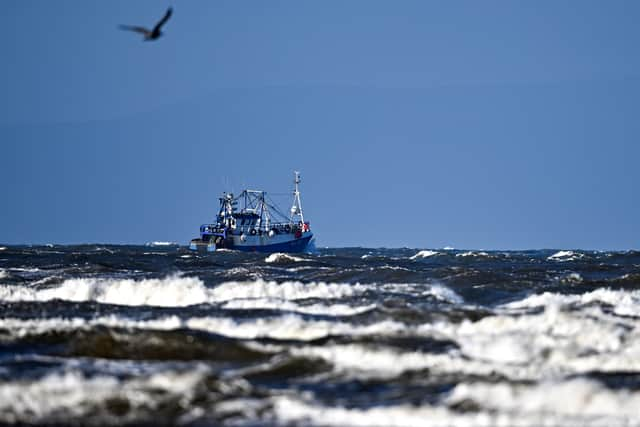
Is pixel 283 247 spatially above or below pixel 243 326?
above

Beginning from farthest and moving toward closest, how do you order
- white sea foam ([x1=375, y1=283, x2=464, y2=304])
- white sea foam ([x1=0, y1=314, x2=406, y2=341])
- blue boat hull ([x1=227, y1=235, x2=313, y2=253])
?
blue boat hull ([x1=227, y1=235, x2=313, y2=253]) → white sea foam ([x1=375, y1=283, x2=464, y2=304]) → white sea foam ([x1=0, y1=314, x2=406, y2=341])

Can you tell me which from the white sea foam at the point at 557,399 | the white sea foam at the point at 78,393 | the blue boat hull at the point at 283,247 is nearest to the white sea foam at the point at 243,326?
the white sea foam at the point at 78,393

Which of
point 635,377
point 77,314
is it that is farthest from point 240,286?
point 635,377

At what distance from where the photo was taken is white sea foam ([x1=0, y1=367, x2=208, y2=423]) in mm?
10156

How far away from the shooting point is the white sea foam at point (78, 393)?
400 inches

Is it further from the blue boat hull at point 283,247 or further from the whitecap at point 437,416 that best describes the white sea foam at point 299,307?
the blue boat hull at point 283,247

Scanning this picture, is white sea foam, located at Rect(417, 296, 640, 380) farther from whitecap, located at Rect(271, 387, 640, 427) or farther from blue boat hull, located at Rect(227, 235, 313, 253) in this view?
blue boat hull, located at Rect(227, 235, 313, 253)

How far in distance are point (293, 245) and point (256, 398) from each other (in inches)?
3396

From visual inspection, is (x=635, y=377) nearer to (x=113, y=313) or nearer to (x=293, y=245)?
(x=113, y=313)

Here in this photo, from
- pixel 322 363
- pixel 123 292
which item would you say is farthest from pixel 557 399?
pixel 123 292

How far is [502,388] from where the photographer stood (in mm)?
10961

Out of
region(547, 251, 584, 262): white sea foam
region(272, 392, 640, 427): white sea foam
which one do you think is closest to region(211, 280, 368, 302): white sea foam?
region(272, 392, 640, 427): white sea foam

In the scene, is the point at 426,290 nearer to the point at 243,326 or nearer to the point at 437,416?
the point at 243,326

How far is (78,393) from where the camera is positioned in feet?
35.7
